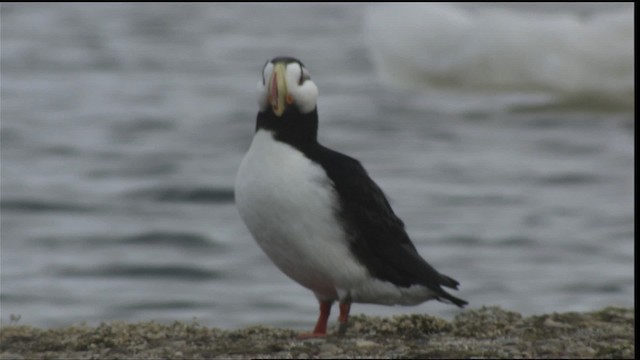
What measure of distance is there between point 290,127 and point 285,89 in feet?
0.55

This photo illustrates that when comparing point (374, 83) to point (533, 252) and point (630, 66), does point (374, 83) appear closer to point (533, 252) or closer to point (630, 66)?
point (630, 66)

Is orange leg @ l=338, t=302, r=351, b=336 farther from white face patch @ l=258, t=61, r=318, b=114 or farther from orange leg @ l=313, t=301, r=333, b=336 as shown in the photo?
white face patch @ l=258, t=61, r=318, b=114

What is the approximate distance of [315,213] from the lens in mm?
8156

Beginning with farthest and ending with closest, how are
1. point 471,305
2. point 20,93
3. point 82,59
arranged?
point 82,59 < point 20,93 < point 471,305

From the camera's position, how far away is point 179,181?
1927 cm

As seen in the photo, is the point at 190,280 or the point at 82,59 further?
the point at 82,59

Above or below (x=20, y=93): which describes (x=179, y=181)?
below

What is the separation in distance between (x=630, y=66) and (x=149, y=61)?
784 centimetres

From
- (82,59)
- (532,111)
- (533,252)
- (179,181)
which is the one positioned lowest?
(533,252)

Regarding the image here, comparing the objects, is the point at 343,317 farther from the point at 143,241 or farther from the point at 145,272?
the point at 143,241

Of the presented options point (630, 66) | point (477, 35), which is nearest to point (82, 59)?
point (477, 35)

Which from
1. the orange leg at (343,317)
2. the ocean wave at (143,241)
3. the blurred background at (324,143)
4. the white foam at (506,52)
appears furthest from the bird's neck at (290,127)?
the white foam at (506,52)

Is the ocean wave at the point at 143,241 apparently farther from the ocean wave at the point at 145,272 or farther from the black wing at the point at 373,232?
the black wing at the point at 373,232

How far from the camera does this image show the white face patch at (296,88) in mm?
8258
